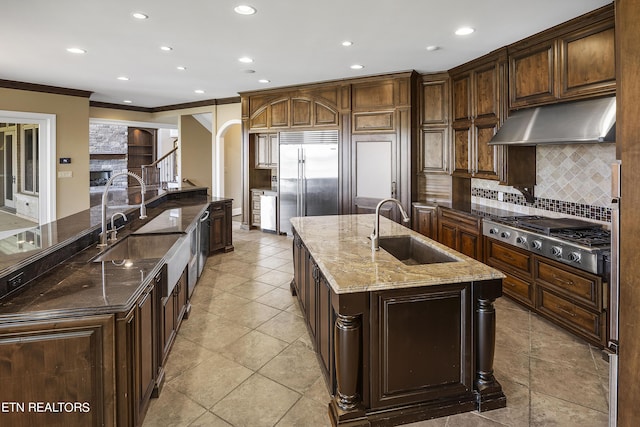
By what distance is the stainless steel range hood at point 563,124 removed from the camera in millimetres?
2980

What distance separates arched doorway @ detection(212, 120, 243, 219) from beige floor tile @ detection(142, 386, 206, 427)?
5992mm

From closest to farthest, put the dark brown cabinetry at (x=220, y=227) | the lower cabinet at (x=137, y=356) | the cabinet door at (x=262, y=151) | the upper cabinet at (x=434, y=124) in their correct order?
the lower cabinet at (x=137, y=356) → the upper cabinet at (x=434, y=124) → the dark brown cabinetry at (x=220, y=227) → the cabinet door at (x=262, y=151)

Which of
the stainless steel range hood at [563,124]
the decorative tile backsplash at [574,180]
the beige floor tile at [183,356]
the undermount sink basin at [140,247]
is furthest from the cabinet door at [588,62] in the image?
the beige floor tile at [183,356]

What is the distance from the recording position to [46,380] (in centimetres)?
157

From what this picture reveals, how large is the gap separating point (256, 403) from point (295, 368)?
442 millimetres

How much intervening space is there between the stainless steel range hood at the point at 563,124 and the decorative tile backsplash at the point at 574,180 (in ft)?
1.36

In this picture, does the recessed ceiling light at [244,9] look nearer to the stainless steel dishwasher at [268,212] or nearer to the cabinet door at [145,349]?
the cabinet door at [145,349]

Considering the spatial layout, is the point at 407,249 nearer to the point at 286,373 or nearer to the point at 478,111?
the point at 286,373

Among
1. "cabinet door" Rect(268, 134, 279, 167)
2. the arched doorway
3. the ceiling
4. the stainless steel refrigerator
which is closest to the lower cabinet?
the ceiling

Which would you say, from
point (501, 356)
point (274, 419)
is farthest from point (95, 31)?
point (501, 356)

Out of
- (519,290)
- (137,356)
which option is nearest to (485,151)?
(519,290)

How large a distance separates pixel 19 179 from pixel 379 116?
20.6 feet

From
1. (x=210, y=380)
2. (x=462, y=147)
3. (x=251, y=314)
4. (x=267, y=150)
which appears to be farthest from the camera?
(x=267, y=150)

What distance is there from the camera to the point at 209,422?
2.07m
